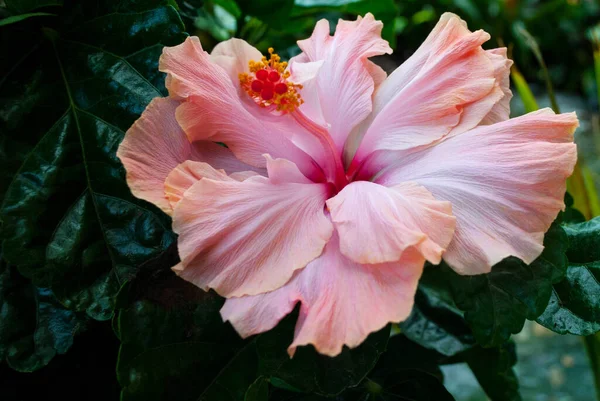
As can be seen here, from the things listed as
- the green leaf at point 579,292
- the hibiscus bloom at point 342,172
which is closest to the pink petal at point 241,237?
the hibiscus bloom at point 342,172

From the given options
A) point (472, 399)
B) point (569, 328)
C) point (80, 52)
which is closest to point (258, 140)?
point (80, 52)

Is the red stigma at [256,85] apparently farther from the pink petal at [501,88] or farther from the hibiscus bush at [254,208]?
the pink petal at [501,88]

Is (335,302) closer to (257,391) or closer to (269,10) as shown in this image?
(257,391)

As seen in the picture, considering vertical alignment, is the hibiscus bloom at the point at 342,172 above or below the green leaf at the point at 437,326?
above

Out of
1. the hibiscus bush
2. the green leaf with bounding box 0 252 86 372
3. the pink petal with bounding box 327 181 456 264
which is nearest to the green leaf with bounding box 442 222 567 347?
the hibiscus bush

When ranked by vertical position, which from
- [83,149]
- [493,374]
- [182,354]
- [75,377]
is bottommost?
[493,374]

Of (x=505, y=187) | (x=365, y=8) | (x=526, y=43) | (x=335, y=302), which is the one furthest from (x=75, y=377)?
(x=526, y=43)
